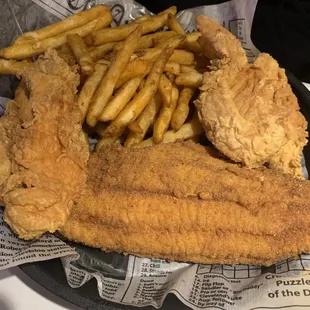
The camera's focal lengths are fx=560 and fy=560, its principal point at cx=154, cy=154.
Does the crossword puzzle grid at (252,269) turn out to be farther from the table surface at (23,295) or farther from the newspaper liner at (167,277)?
the table surface at (23,295)

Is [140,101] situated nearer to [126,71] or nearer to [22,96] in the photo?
[126,71]

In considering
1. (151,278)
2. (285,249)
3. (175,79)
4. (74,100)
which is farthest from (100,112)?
(285,249)

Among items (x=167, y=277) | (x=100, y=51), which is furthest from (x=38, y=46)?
(x=167, y=277)

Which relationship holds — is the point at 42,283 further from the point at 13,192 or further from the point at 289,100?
the point at 289,100

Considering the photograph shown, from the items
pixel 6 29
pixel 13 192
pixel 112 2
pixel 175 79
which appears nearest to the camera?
pixel 13 192

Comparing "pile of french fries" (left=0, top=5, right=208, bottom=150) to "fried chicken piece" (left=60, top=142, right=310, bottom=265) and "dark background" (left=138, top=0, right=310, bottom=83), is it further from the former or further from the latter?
"dark background" (left=138, top=0, right=310, bottom=83)
